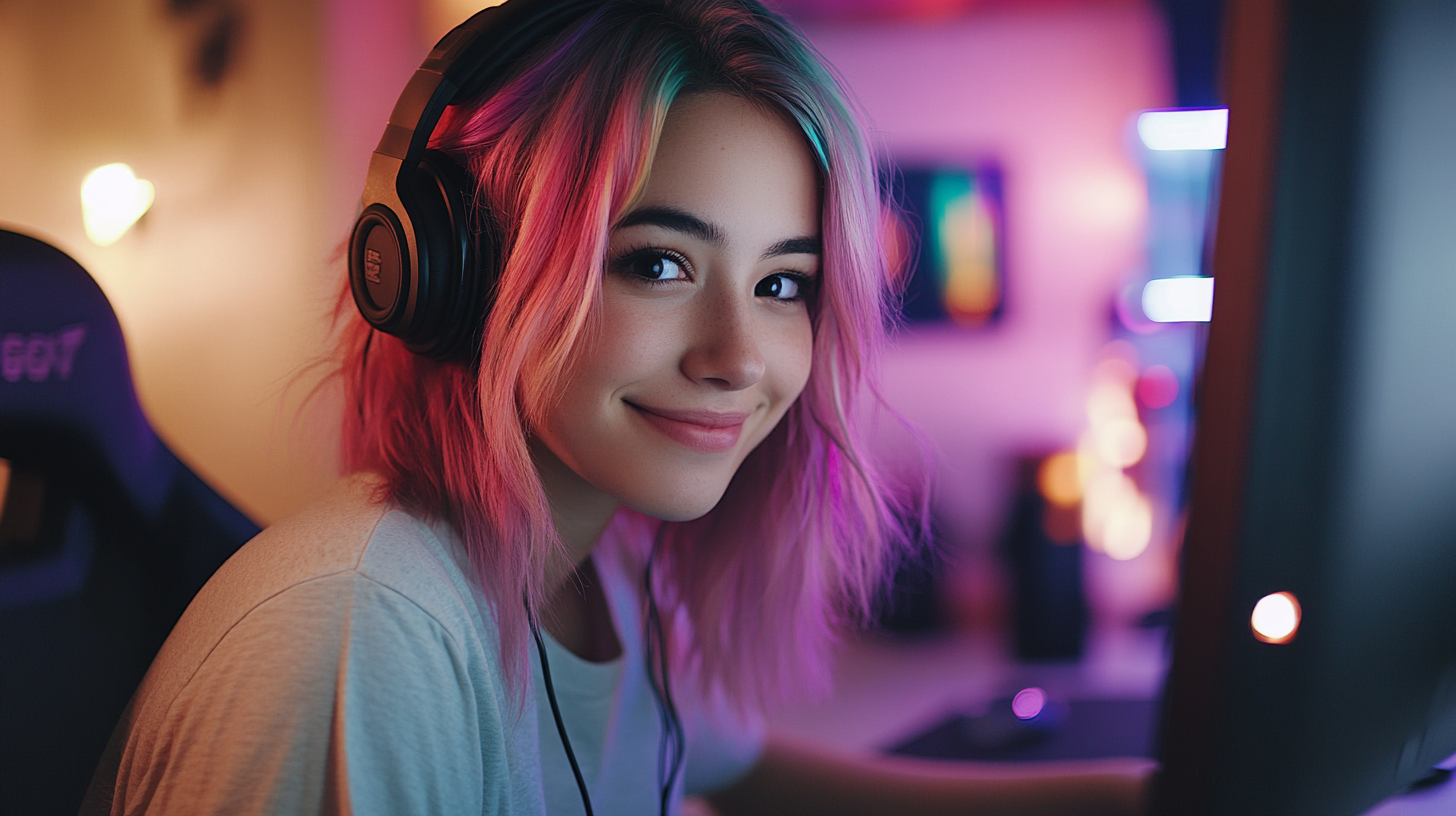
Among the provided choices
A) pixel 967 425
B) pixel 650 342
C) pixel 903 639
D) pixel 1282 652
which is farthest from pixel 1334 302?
pixel 967 425

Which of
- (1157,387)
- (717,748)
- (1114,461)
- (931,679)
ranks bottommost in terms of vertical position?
(717,748)

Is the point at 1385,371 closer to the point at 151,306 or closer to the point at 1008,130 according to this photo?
the point at 151,306

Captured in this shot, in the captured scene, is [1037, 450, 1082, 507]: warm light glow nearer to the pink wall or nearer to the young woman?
the pink wall

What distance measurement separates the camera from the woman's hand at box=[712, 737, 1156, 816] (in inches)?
31.4

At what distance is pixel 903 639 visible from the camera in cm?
238

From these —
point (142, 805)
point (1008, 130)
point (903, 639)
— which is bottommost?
point (142, 805)

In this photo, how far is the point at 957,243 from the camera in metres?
2.50

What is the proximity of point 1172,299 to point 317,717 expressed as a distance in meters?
2.58

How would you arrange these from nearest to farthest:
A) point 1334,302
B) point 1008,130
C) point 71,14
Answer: point 1334,302 < point 71,14 < point 1008,130

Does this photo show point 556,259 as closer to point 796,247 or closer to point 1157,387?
point 796,247

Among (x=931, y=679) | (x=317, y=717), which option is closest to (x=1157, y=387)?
(x=931, y=679)

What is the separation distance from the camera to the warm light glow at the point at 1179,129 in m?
2.36

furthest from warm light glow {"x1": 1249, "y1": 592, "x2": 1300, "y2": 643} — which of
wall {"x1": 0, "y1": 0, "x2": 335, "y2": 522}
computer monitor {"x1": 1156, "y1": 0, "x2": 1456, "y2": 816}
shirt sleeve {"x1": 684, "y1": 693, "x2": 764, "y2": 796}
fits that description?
wall {"x1": 0, "y1": 0, "x2": 335, "y2": 522}

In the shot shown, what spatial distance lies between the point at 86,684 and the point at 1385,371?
2.77ft
